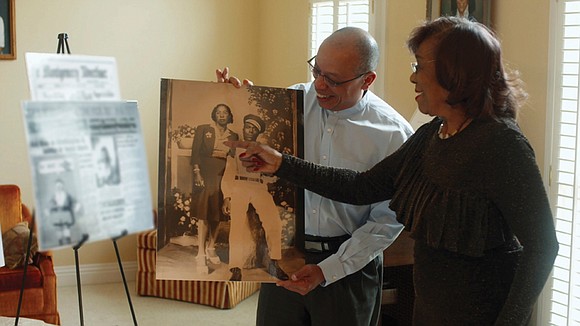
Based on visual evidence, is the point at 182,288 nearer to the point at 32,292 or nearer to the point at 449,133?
the point at 32,292

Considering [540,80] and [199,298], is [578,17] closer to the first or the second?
[540,80]

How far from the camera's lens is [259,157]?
2.01 metres

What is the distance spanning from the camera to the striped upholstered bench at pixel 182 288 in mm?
4566

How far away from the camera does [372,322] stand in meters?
2.26

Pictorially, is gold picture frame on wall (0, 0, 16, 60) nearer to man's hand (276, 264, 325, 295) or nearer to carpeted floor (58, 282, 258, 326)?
carpeted floor (58, 282, 258, 326)

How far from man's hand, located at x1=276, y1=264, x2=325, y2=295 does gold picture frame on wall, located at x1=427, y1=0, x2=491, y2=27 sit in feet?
5.48

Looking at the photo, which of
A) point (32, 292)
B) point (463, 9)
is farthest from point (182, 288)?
point (463, 9)

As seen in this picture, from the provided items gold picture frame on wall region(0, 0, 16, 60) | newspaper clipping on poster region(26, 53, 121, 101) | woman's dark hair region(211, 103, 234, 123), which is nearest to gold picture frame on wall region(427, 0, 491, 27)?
woman's dark hair region(211, 103, 234, 123)

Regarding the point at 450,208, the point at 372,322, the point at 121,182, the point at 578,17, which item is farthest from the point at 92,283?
the point at 121,182

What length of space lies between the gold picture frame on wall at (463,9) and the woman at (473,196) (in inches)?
66.0

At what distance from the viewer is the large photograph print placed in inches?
72.8

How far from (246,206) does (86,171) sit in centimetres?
106

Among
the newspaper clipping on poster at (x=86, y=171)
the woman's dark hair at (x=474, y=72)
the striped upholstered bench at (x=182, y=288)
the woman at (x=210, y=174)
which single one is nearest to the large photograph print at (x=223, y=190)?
the woman at (x=210, y=174)

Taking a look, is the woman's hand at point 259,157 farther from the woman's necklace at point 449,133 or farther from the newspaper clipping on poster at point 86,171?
the newspaper clipping on poster at point 86,171
